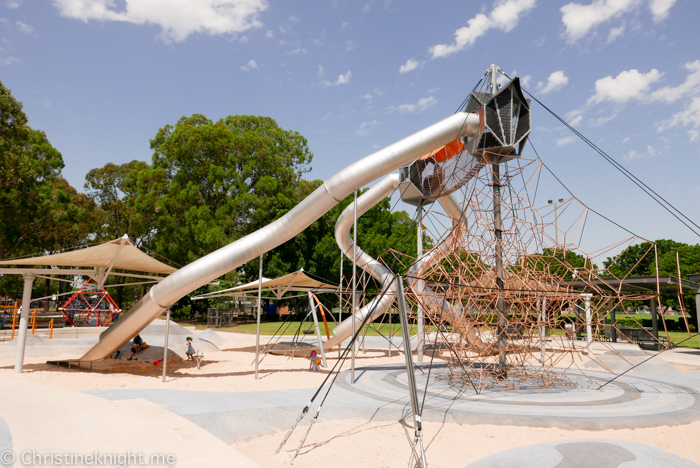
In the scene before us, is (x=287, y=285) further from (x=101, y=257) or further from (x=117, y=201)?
(x=117, y=201)

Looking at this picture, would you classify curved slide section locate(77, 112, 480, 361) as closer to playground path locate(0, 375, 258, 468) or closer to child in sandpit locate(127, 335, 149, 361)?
playground path locate(0, 375, 258, 468)

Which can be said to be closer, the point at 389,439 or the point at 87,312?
the point at 389,439

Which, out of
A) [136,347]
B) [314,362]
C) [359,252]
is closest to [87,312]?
[136,347]

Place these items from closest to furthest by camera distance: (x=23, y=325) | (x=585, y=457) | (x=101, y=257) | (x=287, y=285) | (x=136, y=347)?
(x=585, y=457) < (x=23, y=325) < (x=101, y=257) < (x=136, y=347) < (x=287, y=285)

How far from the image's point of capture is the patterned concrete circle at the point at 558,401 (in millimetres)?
8484

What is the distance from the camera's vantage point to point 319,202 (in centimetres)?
1171

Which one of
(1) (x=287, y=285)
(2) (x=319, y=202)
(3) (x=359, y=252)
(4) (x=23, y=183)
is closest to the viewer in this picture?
(2) (x=319, y=202)

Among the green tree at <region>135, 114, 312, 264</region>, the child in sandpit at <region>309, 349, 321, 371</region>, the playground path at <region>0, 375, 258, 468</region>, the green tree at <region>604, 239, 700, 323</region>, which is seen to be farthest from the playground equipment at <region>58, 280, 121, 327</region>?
the green tree at <region>604, 239, 700, 323</region>

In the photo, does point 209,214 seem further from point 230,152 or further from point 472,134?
point 472,134

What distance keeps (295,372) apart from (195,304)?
31225 millimetres

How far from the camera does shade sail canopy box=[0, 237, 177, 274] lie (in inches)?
475

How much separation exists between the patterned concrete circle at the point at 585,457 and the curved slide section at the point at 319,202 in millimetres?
7134

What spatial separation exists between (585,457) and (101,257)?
13.3 metres

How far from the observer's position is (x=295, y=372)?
Answer: 14.4 meters
